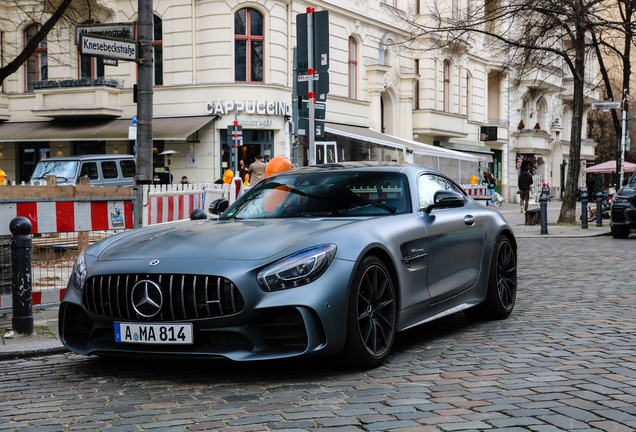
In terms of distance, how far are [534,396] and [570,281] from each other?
578cm

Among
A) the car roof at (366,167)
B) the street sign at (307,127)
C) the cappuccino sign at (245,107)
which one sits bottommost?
the car roof at (366,167)

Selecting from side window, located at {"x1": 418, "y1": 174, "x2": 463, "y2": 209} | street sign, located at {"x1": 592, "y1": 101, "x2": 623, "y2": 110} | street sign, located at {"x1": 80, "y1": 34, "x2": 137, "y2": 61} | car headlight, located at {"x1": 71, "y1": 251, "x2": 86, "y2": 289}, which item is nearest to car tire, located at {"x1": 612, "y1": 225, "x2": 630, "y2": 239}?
street sign, located at {"x1": 592, "y1": 101, "x2": 623, "y2": 110}

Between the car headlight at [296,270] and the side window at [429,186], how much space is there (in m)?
1.55

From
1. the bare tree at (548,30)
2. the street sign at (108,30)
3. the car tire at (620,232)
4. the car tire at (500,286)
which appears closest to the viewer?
the car tire at (500,286)

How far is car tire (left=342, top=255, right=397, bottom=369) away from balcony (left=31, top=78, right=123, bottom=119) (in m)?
25.6

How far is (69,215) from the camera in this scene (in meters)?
7.54

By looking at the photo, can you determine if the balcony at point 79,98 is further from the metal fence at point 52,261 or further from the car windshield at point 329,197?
the car windshield at point 329,197

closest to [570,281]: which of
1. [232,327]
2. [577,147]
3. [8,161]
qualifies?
[232,327]

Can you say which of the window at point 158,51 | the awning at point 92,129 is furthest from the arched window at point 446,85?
the awning at point 92,129

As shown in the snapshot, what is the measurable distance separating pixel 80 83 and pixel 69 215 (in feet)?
77.2

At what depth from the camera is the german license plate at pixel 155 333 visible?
4574 millimetres

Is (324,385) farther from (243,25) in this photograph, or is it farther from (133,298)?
(243,25)

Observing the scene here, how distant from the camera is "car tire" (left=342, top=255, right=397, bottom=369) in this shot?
15.7 ft

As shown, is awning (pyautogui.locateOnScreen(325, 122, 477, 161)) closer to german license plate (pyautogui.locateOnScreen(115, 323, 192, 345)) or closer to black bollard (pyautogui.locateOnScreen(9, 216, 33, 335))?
black bollard (pyautogui.locateOnScreen(9, 216, 33, 335))
